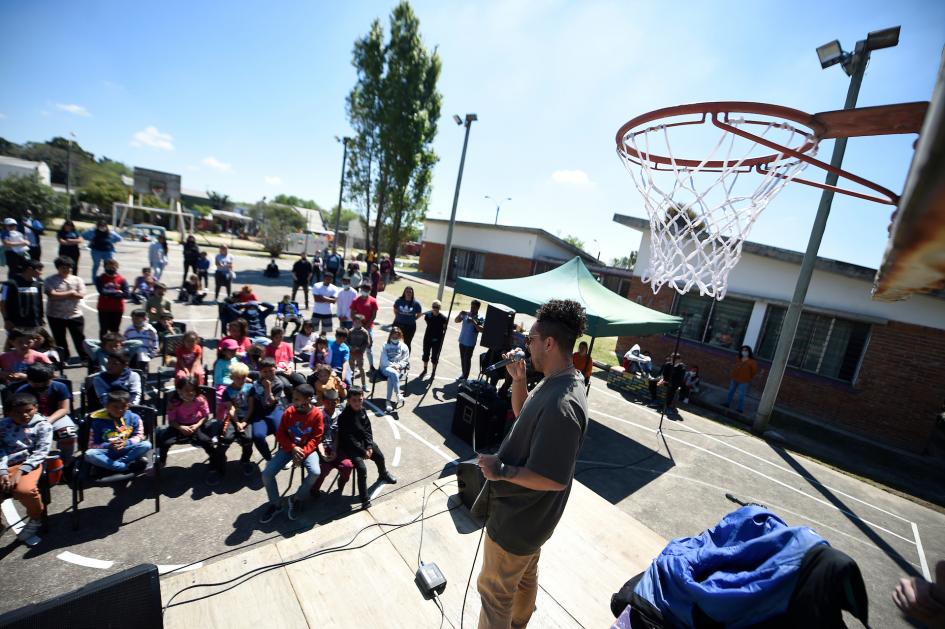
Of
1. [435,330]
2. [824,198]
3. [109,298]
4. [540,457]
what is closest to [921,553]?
[824,198]

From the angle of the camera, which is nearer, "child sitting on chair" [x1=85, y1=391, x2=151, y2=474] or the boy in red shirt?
"child sitting on chair" [x1=85, y1=391, x2=151, y2=474]

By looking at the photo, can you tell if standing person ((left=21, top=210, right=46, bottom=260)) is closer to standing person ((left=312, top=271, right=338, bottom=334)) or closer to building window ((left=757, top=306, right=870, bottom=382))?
standing person ((left=312, top=271, right=338, bottom=334))

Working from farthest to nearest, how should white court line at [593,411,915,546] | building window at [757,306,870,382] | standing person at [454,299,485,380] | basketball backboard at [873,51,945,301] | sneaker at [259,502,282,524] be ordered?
building window at [757,306,870,382] → standing person at [454,299,485,380] → white court line at [593,411,915,546] → sneaker at [259,502,282,524] → basketball backboard at [873,51,945,301]

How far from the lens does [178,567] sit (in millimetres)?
3434

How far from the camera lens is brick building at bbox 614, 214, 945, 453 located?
1012 cm

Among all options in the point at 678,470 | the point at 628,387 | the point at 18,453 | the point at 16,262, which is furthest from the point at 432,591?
the point at 16,262

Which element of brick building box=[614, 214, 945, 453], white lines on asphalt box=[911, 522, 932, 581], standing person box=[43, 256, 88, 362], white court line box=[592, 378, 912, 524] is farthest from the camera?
brick building box=[614, 214, 945, 453]

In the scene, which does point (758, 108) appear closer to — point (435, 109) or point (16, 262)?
point (16, 262)

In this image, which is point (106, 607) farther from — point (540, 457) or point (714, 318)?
point (714, 318)

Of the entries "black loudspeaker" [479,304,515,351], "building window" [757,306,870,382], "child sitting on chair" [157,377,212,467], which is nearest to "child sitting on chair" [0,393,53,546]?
"child sitting on chair" [157,377,212,467]

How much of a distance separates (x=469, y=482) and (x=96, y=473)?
3788 mm

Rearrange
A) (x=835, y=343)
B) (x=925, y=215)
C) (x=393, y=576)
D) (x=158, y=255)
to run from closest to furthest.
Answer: (x=925, y=215) → (x=393, y=576) → (x=835, y=343) → (x=158, y=255)

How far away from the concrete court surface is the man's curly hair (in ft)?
8.16

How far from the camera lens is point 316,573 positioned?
3.20 m
